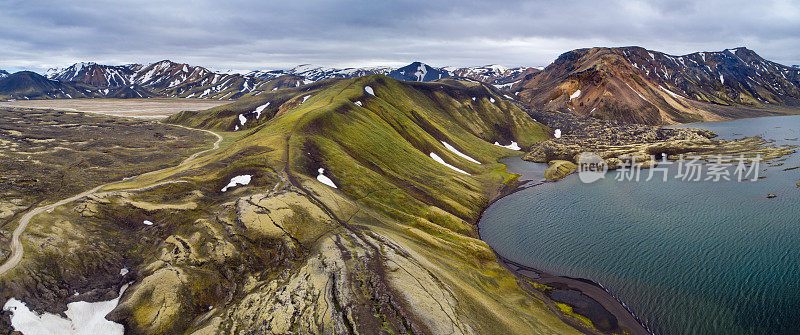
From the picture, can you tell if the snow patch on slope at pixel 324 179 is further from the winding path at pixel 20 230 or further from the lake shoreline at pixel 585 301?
the lake shoreline at pixel 585 301

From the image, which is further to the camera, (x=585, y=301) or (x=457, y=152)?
(x=457, y=152)

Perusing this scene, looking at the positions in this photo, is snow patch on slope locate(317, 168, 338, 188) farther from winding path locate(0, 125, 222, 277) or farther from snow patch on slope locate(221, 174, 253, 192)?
winding path locate(0, 125, 222, 277)

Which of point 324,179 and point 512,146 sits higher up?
point 324,179

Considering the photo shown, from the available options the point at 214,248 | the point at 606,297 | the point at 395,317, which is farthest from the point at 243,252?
the point at 606,297

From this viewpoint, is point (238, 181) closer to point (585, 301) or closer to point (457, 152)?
point (585, 301)

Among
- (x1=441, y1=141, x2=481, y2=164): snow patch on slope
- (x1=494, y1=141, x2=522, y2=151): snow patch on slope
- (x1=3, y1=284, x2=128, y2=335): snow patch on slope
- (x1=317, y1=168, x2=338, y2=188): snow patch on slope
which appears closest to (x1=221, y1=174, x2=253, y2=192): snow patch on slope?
(x1=317, y1=168, x2=338, y2=188): snow patch on slope

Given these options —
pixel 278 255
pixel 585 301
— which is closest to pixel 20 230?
pixel 278 255

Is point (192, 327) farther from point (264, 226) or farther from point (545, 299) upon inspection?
point (545, 299)

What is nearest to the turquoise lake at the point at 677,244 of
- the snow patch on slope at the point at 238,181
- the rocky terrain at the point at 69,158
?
the snow patch on slope at the point at 238,181
